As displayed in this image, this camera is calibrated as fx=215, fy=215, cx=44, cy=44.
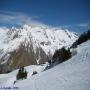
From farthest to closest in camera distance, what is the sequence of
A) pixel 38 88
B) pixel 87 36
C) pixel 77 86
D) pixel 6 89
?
1. pixel 87 36
2. pixel 6 89
3. pixel 38 88
4. pixel 77 86

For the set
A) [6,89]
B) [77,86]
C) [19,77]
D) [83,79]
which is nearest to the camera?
[77,86]

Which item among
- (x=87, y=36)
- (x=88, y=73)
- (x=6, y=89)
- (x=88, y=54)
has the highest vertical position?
(x=87, y=36)

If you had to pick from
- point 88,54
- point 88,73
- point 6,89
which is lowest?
point 6,89

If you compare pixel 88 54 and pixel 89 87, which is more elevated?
pixel 88 54

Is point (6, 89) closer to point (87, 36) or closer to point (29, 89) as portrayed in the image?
point (29, 89)

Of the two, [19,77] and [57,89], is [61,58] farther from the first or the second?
[57,89]

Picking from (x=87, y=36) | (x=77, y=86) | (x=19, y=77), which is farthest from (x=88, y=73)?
(x=87, y=36)

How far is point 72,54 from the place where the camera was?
2104 inches

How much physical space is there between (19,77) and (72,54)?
16.4 metres

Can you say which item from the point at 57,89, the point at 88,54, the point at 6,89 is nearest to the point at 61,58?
the point at 88,54

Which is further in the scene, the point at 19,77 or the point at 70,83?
the point at 19,77

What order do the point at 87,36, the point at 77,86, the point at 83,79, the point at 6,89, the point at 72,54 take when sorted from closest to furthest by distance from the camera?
the point at 77,86
the point at 83,79
the point at 6,89
the point at 72,54
the point at 87,36

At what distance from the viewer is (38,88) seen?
30.6m

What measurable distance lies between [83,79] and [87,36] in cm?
4205
